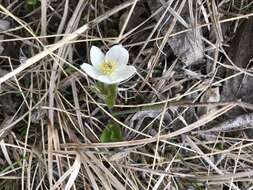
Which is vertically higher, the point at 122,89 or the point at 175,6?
the point at 175,6

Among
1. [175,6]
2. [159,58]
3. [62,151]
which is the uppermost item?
[175,6]

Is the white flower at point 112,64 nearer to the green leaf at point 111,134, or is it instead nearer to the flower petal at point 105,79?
the flower petal at point 105,79

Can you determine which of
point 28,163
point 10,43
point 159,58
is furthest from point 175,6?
point 28,163

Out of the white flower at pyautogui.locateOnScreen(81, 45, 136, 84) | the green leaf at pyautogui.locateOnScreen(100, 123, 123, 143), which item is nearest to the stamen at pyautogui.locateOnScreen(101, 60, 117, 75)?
the white flower at pyautogui.locateOnScreen(81, 45, 136, 84)

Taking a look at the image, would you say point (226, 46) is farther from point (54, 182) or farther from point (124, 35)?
point (54, 182)

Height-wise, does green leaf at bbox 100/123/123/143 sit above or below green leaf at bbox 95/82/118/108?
below

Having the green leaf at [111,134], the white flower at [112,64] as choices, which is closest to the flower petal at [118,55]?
the white flower at [112,64]

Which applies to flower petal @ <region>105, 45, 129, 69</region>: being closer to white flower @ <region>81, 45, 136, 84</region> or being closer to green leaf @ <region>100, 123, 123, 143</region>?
white flower @ <region>81, 45, 136, 84</region>
